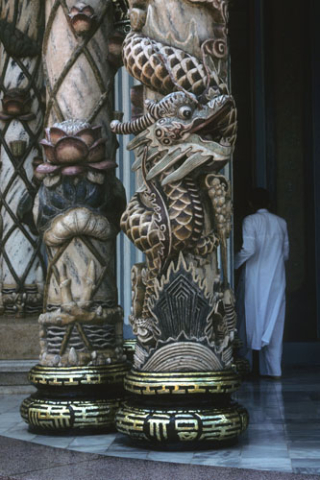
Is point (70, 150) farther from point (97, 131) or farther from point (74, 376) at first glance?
point (74, 376)

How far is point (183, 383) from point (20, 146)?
13.6 ft

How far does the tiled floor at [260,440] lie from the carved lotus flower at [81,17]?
2268mm

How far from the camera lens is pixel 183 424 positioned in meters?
3.99

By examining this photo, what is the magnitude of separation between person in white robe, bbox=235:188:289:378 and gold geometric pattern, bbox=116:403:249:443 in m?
3.76

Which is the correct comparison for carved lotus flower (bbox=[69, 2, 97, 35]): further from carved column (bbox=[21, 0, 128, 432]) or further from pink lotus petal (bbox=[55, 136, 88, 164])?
pink lotus petal (bbox=[55, 136, 88, 164])

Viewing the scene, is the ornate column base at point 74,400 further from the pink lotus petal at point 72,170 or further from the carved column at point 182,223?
the pink lotus petal at point 72,170

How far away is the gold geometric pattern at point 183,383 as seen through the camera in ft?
13.3

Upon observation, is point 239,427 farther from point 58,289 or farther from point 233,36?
point 233,36

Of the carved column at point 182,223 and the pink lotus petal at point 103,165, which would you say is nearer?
the carved column at point 182,223

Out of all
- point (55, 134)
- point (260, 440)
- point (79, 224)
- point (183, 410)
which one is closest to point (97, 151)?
point (55, 134)

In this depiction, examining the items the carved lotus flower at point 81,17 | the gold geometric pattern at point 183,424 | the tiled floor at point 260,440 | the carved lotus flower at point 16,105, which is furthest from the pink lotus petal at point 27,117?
the gold geometric pattern at point 183,424

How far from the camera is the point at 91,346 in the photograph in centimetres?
482

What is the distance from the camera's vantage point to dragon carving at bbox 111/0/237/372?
13.5 ft

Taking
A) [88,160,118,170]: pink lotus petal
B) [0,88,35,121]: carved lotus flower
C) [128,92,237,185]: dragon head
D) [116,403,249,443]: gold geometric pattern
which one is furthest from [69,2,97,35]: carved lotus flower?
[0,88,35,121]: carved lotus flower
